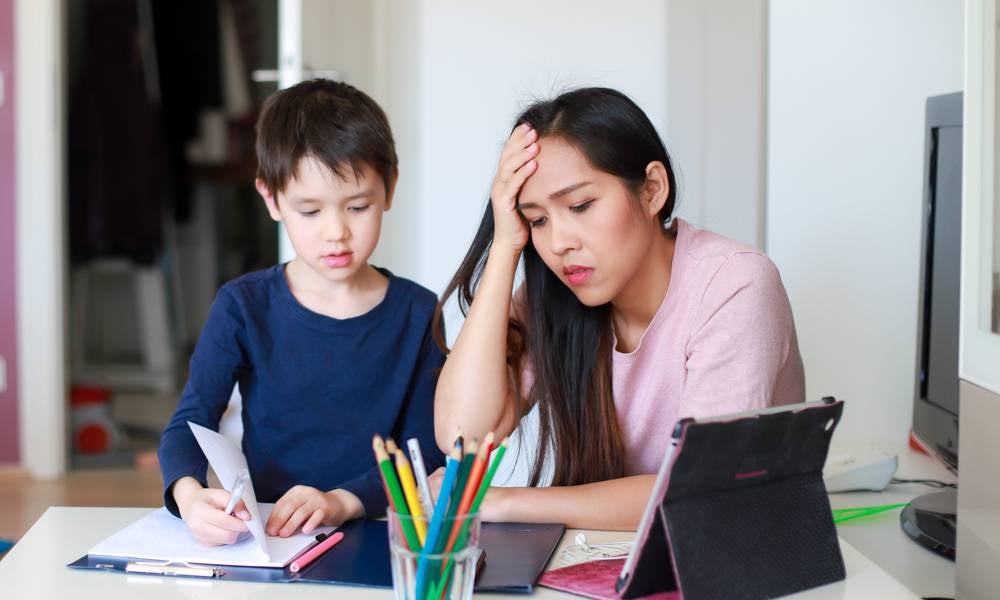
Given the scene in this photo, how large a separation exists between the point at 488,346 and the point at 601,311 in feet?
0.53

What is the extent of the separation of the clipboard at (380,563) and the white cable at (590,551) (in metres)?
0.02

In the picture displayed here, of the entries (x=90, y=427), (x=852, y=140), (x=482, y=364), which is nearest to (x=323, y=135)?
(x=482, y=364)

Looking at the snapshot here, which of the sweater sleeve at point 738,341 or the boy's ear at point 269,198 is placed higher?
the boy's ear at point 269,198

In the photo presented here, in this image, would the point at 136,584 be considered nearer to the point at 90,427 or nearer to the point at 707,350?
the point at 707,350

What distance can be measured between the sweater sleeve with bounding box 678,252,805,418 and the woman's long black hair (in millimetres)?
130

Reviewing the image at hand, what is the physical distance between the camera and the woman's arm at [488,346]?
1364 mm

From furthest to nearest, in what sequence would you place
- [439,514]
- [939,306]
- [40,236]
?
[40,236] → [939,306] → [439,514]

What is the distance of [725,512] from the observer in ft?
2.99

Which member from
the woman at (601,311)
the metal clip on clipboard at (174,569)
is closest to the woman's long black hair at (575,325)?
the woman at (601,311)

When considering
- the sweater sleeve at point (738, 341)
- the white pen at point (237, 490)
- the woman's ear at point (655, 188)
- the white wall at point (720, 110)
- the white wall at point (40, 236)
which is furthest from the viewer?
the white wall at point (40, 236)

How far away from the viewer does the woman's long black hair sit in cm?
132

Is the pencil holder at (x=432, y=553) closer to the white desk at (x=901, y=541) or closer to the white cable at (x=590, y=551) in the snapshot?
the white cable at (x=590, y=551)

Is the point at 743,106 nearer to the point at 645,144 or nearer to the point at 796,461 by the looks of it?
the point at 645,144

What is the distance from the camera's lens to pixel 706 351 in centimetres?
127
